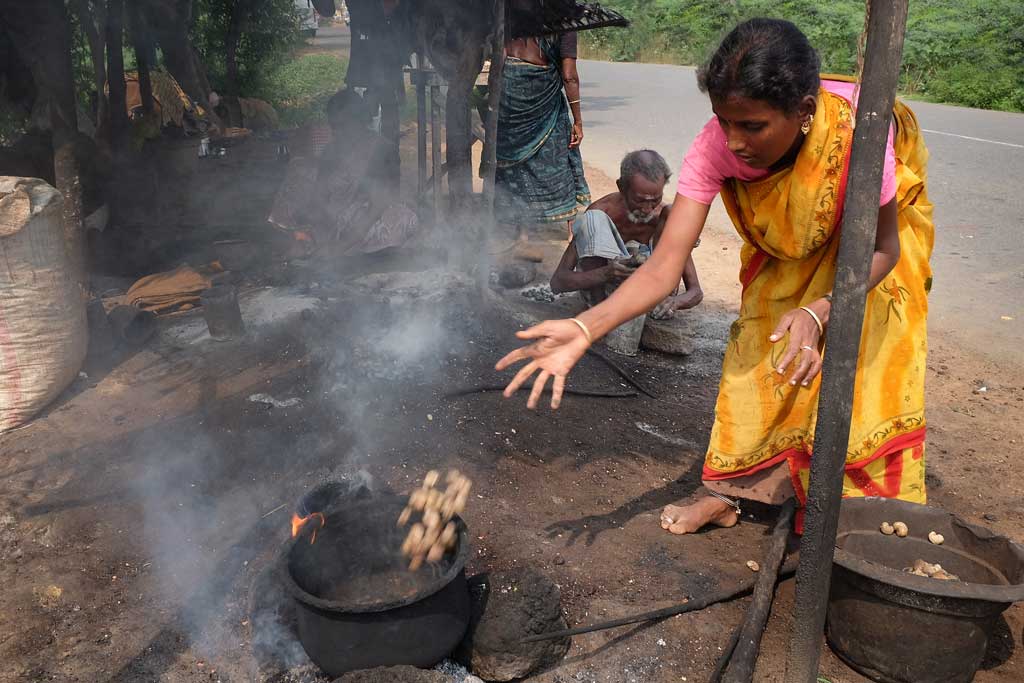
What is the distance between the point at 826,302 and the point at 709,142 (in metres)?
0.69

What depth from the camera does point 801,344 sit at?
203 cm

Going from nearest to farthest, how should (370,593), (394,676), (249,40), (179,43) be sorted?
(394,676)
(370,593)
(179,43)
(249,40)

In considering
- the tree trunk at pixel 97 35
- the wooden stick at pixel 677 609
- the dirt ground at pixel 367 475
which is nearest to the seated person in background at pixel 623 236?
the dirt ground at pixel 367 475

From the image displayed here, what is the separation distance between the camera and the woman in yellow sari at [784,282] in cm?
207

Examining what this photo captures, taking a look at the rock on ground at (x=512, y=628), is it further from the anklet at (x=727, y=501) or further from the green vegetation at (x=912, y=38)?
the green vegetation at (x=912, y=38)

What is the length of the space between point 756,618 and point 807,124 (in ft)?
5.10

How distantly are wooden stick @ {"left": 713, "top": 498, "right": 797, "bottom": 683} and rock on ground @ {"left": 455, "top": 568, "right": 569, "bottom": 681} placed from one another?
588 mm

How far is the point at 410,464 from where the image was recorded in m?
3.67

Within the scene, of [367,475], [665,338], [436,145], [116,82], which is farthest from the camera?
[116,82]

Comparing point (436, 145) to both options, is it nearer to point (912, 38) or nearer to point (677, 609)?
point (677, 609)

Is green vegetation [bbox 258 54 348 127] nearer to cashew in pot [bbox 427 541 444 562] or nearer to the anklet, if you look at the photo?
the anklet

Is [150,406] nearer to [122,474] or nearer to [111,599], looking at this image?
[122,474]

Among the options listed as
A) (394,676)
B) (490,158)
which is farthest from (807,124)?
(490,158)

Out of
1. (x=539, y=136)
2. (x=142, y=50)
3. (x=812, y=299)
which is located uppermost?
(x=142, y=50)
